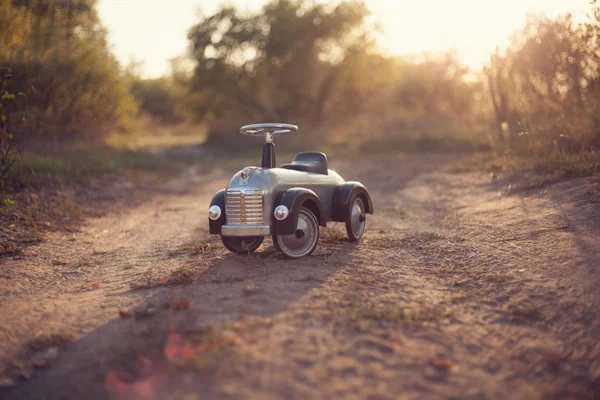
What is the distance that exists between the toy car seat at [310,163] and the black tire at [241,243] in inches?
43.0

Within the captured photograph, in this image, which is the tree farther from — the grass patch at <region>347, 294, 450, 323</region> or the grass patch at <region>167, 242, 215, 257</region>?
the grass patch at <region>347, 294, 450, 323</region>

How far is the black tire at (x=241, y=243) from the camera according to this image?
6633mm

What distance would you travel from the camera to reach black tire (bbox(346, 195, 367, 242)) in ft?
24.0

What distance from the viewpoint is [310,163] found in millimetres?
7336

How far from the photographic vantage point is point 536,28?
1360 centimetres

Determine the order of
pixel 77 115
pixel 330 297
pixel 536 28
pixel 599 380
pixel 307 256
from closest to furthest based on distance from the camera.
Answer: pixel 599 380 → pixel 330 297 → pixel 307 256 → pixel 536 28 → pixel 77 115

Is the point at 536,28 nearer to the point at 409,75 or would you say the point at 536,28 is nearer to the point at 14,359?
the point at 14,359

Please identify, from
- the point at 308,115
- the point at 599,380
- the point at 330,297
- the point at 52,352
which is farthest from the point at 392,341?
the point at 308,115

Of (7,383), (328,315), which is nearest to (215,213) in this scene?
(328,315)

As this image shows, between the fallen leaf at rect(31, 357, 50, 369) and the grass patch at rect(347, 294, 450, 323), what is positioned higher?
the grass patch at rect(347, 294, 450, 323)

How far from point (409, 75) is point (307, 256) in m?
39.3

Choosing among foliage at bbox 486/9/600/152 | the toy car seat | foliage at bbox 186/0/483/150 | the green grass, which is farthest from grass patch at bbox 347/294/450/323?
foliage at bbox 186/0/483/150

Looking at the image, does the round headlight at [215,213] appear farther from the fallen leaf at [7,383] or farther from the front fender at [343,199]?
the fallen leaf at [7,383]

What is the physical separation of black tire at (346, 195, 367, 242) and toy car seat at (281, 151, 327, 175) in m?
0.61
